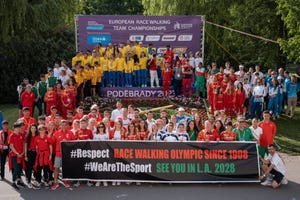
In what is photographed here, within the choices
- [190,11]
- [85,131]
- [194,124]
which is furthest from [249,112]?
[190,11]

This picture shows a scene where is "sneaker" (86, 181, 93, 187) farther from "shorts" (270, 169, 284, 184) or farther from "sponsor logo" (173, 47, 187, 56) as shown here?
"sponsor logo" (173, 47, 187, 56)

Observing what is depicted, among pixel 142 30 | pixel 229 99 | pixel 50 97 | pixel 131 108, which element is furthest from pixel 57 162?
pixel 142 30

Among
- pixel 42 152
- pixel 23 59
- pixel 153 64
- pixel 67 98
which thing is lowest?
pixel 42 152

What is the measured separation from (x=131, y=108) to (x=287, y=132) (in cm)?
698

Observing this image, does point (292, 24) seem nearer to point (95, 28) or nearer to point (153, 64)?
point (153, 64)

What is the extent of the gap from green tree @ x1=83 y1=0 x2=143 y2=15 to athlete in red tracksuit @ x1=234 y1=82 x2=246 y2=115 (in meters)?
39.0

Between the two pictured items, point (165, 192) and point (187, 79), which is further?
point (187, 79)

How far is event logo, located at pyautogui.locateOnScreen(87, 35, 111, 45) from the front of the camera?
22.4 m

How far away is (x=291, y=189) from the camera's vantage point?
1159cm

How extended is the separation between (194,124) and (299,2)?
29.5 feet

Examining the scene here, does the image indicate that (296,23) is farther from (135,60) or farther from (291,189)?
(291,189)

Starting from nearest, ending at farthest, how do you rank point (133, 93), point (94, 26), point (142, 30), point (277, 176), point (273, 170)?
point (277, 176)
point (273, 170)
point (133, 93)
point (94, 26)
point (142, 30)

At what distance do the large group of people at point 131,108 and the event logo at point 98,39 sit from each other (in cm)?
Answer: 124

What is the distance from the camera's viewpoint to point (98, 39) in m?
22.5
